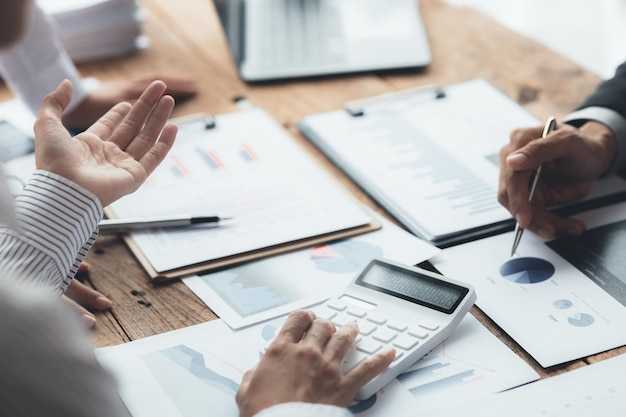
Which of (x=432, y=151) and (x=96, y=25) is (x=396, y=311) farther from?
(x=96, y=25)

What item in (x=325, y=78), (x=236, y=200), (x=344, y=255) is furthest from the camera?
(x=325, y=78)

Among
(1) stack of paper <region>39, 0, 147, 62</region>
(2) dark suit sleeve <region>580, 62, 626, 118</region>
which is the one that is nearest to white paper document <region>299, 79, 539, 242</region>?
(2) dark suit sleeve <region>580, 62, 626, 118</region>

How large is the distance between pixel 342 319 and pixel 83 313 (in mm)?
275

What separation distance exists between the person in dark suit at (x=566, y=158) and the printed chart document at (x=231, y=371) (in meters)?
0.21

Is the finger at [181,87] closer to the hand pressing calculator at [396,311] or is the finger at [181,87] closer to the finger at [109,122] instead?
the finger at [109,122]

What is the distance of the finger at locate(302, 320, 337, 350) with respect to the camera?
75 cm

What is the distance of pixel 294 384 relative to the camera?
2.29 feet

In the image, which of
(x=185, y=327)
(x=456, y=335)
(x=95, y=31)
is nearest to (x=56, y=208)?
(x=185, y=327)

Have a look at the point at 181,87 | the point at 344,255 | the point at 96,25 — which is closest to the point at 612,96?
the point at 344,255

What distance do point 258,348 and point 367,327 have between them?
4.3 inches

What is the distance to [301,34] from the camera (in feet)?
4.86

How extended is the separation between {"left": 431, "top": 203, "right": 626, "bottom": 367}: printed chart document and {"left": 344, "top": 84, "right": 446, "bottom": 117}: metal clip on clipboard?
368 mm

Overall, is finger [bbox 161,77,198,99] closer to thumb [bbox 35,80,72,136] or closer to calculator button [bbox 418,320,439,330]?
thumb [bbox 35,80,72,136]

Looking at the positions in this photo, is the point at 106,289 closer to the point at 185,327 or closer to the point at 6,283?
the point at 185,327
